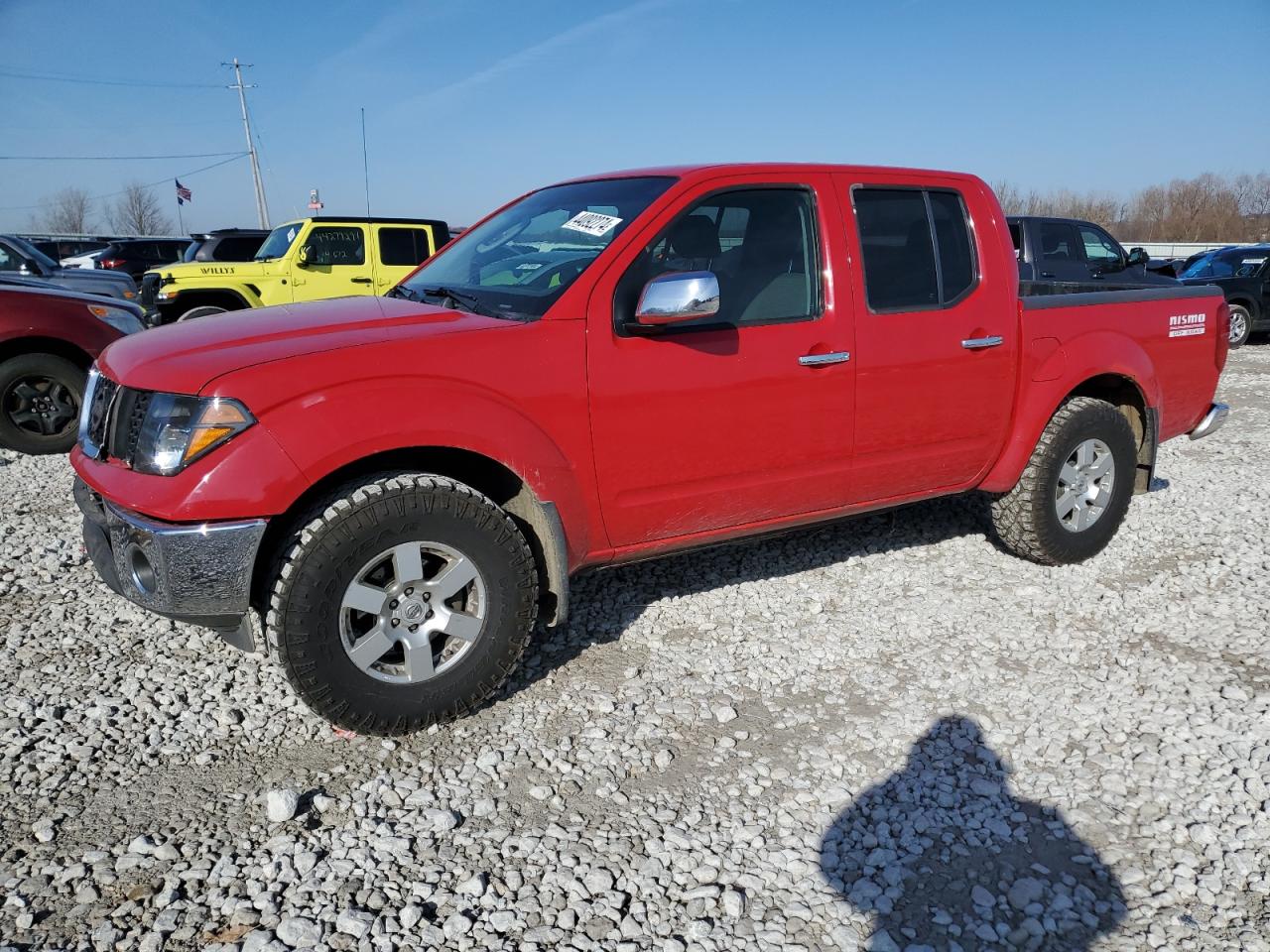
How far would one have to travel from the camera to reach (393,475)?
9.90 ft

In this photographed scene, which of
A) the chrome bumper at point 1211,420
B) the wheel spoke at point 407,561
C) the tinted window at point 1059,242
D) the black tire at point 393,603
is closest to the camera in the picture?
the black tire at point 393,603

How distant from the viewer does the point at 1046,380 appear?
4.36m

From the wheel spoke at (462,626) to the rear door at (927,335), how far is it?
178 centimetres

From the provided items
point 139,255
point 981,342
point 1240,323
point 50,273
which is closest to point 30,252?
point 50,273

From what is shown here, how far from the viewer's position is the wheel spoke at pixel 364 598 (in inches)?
115

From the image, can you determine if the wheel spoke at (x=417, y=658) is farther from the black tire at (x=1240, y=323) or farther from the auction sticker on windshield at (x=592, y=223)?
the black tire at (x=1240, y=323)

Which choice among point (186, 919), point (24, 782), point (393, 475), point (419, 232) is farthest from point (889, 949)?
point (419, 232)

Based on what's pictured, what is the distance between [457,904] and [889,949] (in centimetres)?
108

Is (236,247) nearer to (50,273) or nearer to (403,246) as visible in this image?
(50,273)

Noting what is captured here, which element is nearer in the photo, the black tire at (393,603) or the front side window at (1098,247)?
the black tire at (393,603)

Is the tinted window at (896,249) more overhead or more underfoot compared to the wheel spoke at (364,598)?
more overhead

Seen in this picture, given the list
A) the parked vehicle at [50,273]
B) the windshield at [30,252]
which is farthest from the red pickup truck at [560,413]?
the windshield at [30,252]

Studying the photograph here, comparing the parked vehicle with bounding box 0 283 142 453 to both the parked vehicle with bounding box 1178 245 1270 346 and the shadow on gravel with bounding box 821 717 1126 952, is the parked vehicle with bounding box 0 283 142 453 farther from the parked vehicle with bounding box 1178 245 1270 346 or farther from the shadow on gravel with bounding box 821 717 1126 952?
the parked vehicle with bounding box 1178 245 1270 346

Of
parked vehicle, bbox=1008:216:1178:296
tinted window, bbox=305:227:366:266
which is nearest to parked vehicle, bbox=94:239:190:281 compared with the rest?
tinted window, bbox=305:227:366:266
